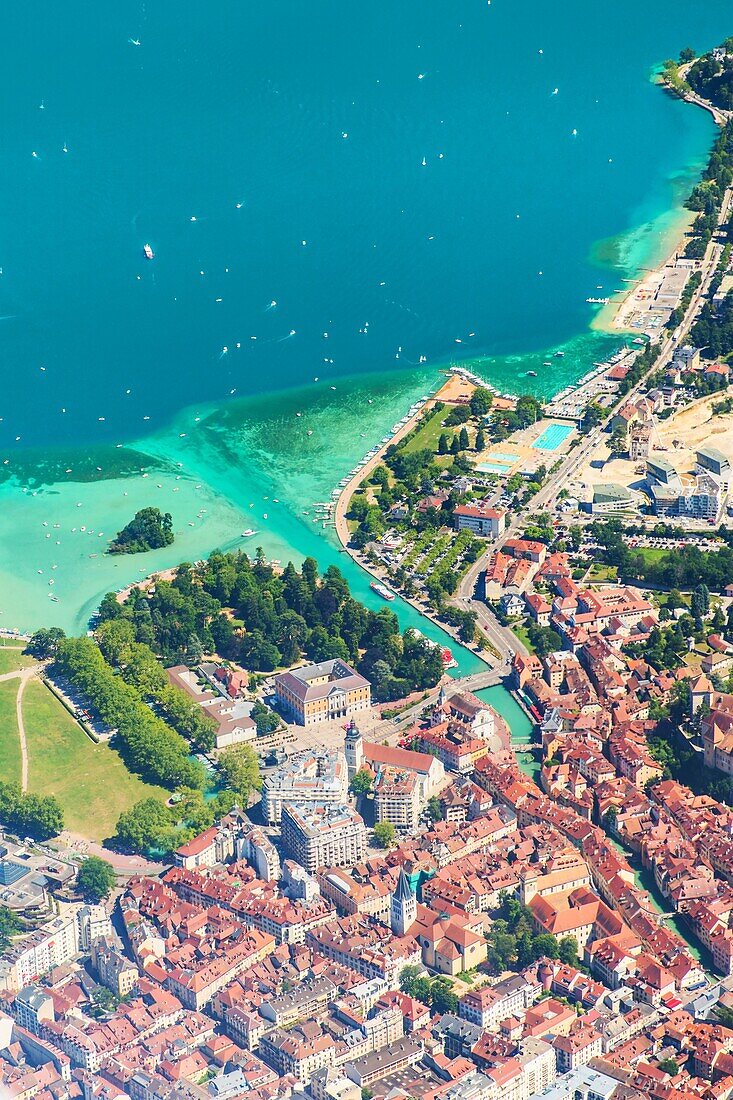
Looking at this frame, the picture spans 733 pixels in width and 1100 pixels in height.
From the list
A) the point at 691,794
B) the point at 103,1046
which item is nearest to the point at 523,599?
the point at 691,794

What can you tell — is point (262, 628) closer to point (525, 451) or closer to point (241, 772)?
point (241, 772)

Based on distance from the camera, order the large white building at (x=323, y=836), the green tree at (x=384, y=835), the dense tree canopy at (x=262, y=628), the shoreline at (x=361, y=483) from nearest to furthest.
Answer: the large white building at (x=323, y=836) < the green tree at (x=384, y=835) < the dense tree canopy at (x=262, y=628) < the shoreline at (x=361, y=483)

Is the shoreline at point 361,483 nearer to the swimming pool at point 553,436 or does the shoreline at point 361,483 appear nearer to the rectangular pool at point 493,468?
the rectangular pool at point 493,468

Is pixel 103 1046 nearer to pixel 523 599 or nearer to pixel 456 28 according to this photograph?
pixel 523 599

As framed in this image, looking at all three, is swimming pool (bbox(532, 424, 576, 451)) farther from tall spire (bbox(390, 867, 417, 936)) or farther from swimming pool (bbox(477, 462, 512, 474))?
tall spire (bbox(390, 867, 417, 936))

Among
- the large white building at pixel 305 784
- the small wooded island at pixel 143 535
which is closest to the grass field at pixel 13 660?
the small wooded island at pixel 143 535

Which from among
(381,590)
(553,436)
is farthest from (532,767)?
(553,436)
